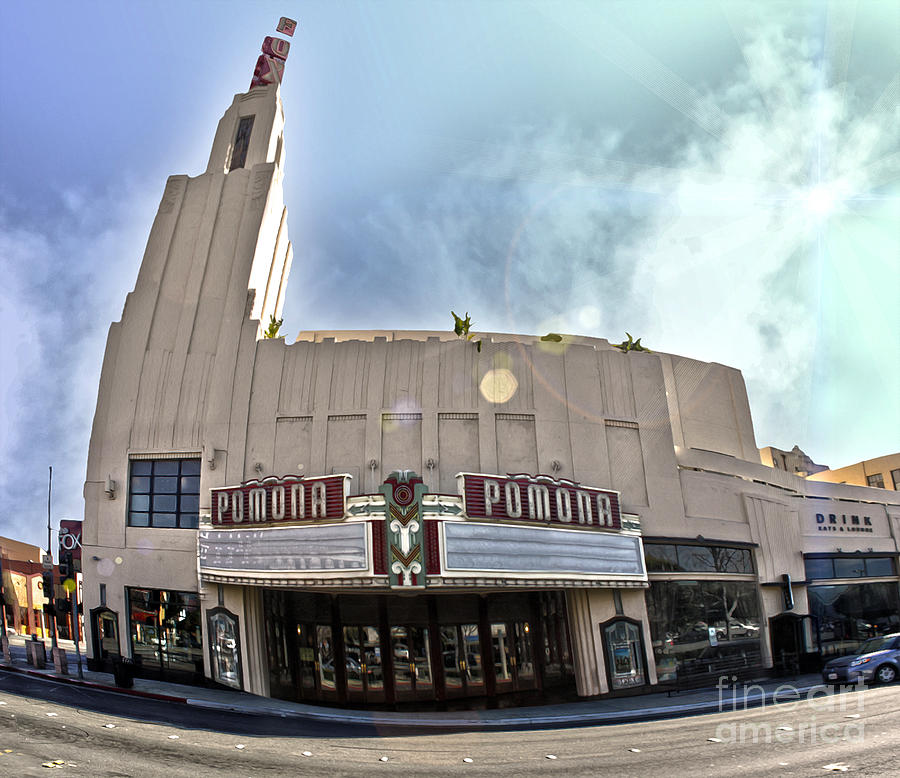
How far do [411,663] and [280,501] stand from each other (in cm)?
766

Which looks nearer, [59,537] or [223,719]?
[223,719]

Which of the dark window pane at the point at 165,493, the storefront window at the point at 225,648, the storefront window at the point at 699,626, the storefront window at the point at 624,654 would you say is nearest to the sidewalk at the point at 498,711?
the storefront window at the point at 225,648

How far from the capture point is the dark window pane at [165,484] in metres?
27.6

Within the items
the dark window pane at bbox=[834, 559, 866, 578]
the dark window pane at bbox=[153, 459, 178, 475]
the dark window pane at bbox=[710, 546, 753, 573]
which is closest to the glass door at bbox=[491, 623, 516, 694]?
the dark window pane at bbox=[710, 546, 753, 573]

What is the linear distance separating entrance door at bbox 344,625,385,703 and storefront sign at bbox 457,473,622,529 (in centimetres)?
700

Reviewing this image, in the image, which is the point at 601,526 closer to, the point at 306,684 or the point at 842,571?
the point at 306,684

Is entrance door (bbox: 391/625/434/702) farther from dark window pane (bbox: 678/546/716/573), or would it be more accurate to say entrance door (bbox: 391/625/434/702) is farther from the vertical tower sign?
the vertical tower sign

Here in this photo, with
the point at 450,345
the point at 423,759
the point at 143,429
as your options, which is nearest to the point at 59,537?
the point at 143,429

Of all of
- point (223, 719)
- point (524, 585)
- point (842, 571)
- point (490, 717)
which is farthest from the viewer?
point (842, 571)

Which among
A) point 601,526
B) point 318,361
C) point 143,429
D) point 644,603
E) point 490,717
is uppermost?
point 318,361

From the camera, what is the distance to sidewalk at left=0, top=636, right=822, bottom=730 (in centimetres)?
2028

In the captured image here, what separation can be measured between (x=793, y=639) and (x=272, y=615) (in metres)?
21.4

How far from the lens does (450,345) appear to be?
89.6ft

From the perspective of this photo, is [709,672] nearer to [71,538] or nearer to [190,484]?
[190,484]
